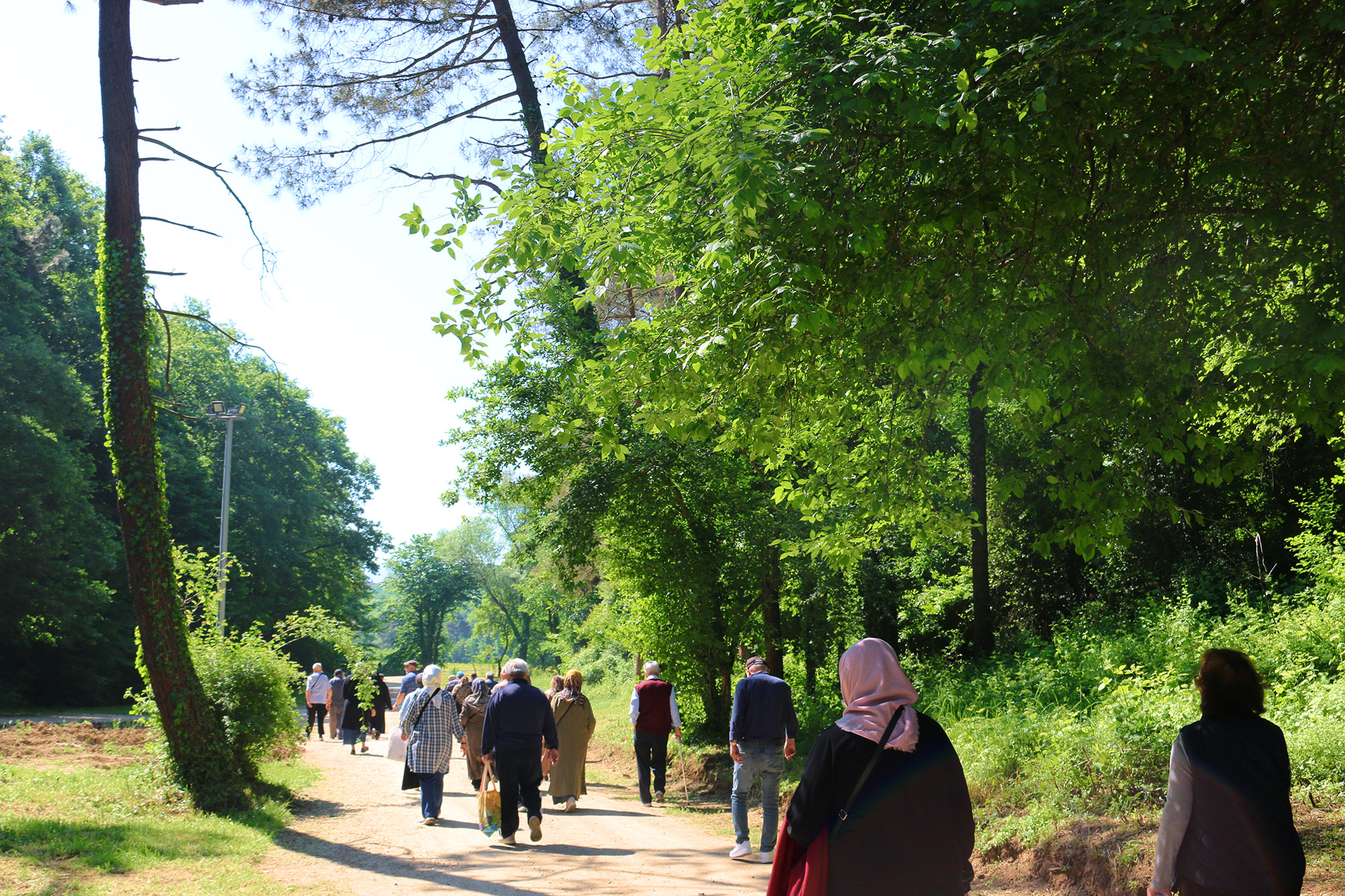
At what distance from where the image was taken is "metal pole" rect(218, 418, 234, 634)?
13.6 metres

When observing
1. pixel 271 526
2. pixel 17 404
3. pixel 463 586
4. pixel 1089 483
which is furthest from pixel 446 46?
pixel 463 586

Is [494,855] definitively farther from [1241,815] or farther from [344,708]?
[344,708]

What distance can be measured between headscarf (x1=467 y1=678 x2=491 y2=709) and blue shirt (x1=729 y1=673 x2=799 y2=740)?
4.54 m

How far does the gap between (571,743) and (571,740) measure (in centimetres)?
5

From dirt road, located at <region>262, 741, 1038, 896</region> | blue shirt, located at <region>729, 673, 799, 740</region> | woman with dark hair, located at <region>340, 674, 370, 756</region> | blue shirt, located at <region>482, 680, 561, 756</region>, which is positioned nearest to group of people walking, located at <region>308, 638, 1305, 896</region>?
dirt road, located at <region>262, 741, 1038, 896</region>

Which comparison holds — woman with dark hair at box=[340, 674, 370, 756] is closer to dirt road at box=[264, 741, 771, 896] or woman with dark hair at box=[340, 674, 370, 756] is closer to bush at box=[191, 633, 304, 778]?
dirt road at box=[264, 741, 771, 896]

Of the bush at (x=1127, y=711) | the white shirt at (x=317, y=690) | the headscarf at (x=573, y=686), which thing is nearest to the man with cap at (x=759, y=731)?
the bush at (x=1127, y=711)

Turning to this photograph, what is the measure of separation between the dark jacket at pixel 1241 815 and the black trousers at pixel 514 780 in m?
6.78

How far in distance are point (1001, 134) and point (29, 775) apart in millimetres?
13739

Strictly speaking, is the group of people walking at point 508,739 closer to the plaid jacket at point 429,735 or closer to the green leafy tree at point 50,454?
the plaid jacket at point 429,735

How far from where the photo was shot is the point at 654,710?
543 inches

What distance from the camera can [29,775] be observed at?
12.3 metres

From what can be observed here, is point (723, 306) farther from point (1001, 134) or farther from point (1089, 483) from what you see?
point (1089, 483)

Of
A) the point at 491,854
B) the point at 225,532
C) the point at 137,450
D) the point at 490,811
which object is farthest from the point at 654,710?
the point at 225,532
